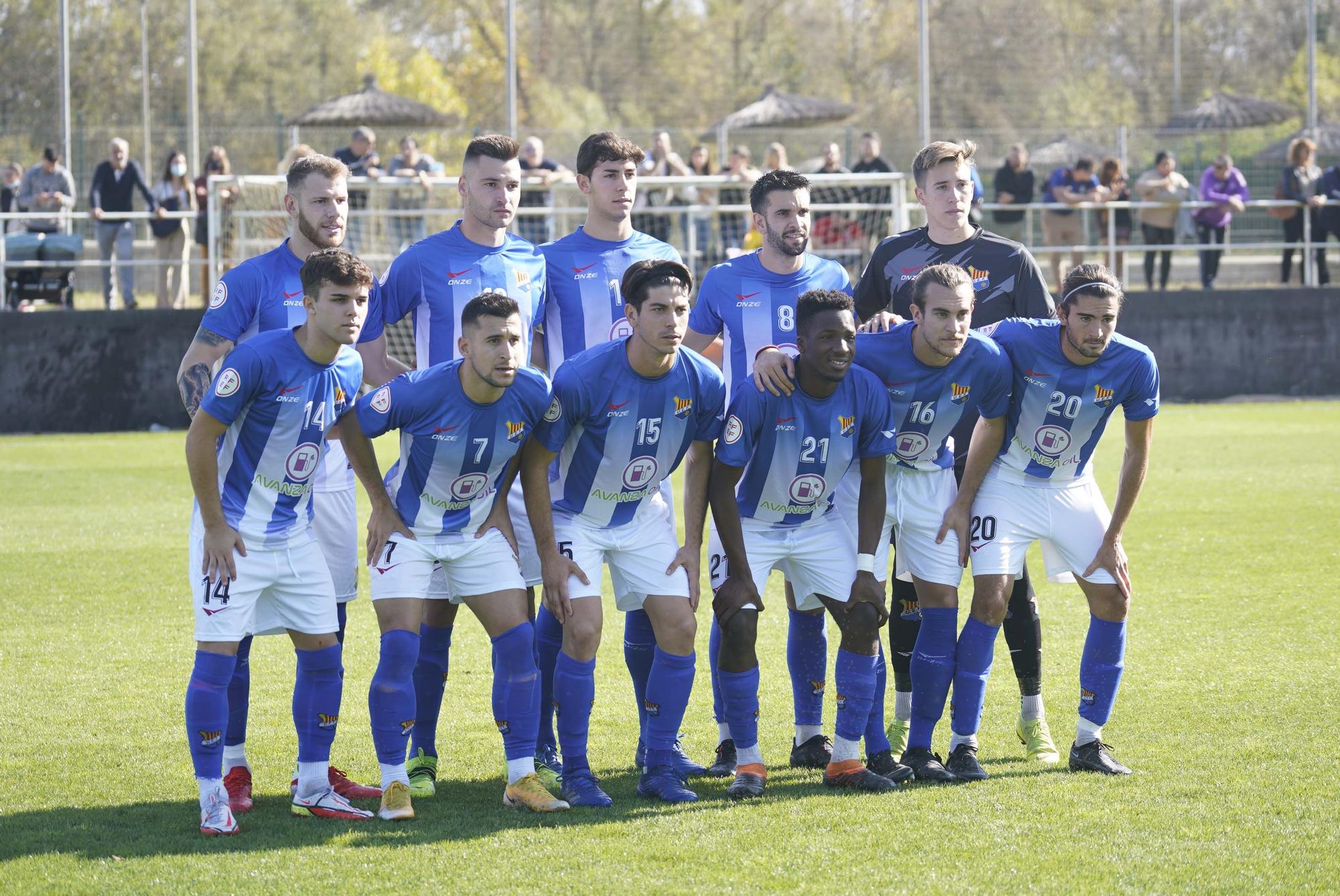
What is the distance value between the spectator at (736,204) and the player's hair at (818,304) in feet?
44.6

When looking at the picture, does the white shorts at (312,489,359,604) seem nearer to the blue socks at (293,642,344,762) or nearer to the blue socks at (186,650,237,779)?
the blue socks at (293,642,344,762)

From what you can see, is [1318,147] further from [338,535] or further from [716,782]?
[338,535]

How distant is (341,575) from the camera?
5652 mm

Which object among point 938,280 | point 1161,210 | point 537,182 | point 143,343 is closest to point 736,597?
point 938,280

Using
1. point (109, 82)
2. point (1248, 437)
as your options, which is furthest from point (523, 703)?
point (109, 82)

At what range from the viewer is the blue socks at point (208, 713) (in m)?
5.00

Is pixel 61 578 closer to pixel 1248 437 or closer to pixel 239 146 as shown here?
pixel 1248 437

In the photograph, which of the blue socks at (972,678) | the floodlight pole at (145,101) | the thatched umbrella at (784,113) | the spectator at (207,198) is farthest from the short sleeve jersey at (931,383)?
the floodlight pole at (145,101)

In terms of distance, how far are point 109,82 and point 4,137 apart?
868cm

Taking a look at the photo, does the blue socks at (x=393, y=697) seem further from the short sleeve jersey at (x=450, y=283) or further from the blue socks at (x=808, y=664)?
the blue socks at (x=808, y=664)

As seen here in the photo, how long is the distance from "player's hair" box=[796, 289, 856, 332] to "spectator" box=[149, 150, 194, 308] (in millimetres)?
14630

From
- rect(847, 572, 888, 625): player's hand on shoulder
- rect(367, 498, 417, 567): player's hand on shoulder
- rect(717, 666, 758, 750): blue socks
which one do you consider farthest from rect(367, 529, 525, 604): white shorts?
rect(847, 572, 888, 625): player's hand on shoulder

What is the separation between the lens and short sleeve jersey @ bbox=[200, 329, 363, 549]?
16.6 feet

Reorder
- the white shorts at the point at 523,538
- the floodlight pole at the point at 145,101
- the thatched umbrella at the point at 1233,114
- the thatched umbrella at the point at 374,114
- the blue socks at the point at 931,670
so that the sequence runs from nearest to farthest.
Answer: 1. the blue socks at the point at 931,670
2. the white shorts at the point at 523,538
3. the thatched umbrella at the point at 374,114
4. the floodlight pole at the point at 145,101
5. the thatched umbrella at the point at 1233,114
